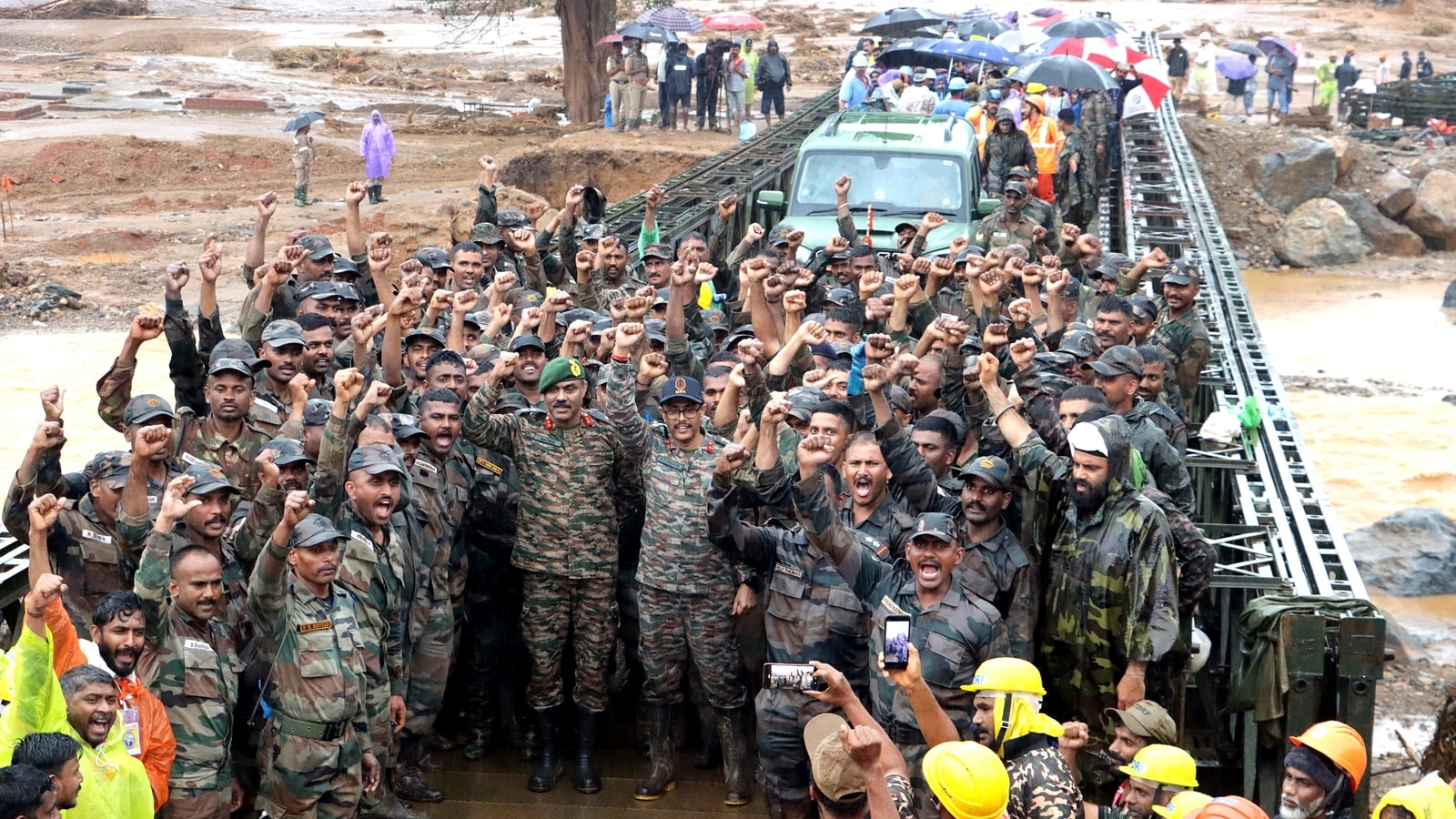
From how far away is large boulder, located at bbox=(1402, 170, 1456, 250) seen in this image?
2717 centimetres

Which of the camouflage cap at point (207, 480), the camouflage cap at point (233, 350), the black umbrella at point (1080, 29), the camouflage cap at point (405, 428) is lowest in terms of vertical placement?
the camouflage cap at point (405, 428)

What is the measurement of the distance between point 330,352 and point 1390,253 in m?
23.2

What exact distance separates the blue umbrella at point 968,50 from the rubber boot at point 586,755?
53.4 ft

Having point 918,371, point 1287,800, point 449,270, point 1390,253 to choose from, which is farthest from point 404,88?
point 1287,800

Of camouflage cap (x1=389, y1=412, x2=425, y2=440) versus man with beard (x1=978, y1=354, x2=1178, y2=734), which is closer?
man with beard (x1=978, y1=354, x2=1178, y2=734)

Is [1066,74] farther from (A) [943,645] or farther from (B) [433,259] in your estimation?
(A) [943,645]

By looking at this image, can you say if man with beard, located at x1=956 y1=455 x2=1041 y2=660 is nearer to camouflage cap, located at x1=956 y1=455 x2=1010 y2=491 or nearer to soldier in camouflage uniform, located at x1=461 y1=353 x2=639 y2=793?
camouflage cap, located at x1=956 y1=455 x2=1010 y2=491

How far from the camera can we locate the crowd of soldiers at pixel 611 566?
16.6ft

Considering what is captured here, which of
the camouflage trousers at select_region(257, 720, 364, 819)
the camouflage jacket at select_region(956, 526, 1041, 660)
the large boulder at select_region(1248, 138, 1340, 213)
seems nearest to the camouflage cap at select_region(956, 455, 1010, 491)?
the camouflage jacket at select_region(956, 526, 1041, 660)

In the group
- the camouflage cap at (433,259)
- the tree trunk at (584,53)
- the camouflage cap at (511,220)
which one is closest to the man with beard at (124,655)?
Result: the camouflage cap at (433,259)

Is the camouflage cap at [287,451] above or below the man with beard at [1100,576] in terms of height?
above

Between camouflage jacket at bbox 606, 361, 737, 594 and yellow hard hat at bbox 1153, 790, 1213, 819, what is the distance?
237 centimetres

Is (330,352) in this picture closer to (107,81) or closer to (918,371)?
(918,371)

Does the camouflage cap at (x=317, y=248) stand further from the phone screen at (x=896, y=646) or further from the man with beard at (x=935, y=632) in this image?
the phone screen at (x=896, y=646)
